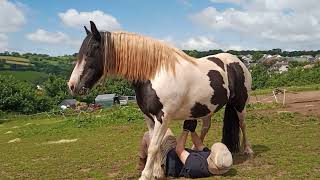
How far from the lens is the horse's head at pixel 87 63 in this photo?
6.45m

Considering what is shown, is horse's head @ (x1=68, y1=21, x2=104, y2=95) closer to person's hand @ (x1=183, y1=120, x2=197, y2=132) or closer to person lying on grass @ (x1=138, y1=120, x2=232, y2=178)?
person lying on grass @ (x1=138, y1=120, x2=232, y2=178)

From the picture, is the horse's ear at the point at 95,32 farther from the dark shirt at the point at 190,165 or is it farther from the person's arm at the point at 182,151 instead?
the dark shirt at the point at 190,165

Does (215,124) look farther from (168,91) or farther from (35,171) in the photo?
(168,91)

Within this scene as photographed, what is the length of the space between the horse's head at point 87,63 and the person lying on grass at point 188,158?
69.3 inches

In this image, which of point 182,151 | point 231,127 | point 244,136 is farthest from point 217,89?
point 244,136

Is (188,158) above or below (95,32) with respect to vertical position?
below

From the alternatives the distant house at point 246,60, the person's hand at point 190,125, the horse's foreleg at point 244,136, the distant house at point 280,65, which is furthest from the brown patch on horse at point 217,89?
the distant house at point 280,65

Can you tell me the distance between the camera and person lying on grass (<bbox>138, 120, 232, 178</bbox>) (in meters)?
6.98

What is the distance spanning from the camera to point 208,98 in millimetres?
7258

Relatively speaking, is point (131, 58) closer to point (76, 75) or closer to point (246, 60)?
point (76, 75)

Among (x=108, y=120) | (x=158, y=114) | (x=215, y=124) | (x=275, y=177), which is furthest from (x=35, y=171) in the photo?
(x=108, y=120)

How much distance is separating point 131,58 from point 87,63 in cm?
74

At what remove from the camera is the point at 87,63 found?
6.46 m

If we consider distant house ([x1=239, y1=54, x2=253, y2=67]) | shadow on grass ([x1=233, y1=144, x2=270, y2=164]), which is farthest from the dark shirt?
distant house ([x1=239, y1=54, x2=253, y2=67])
